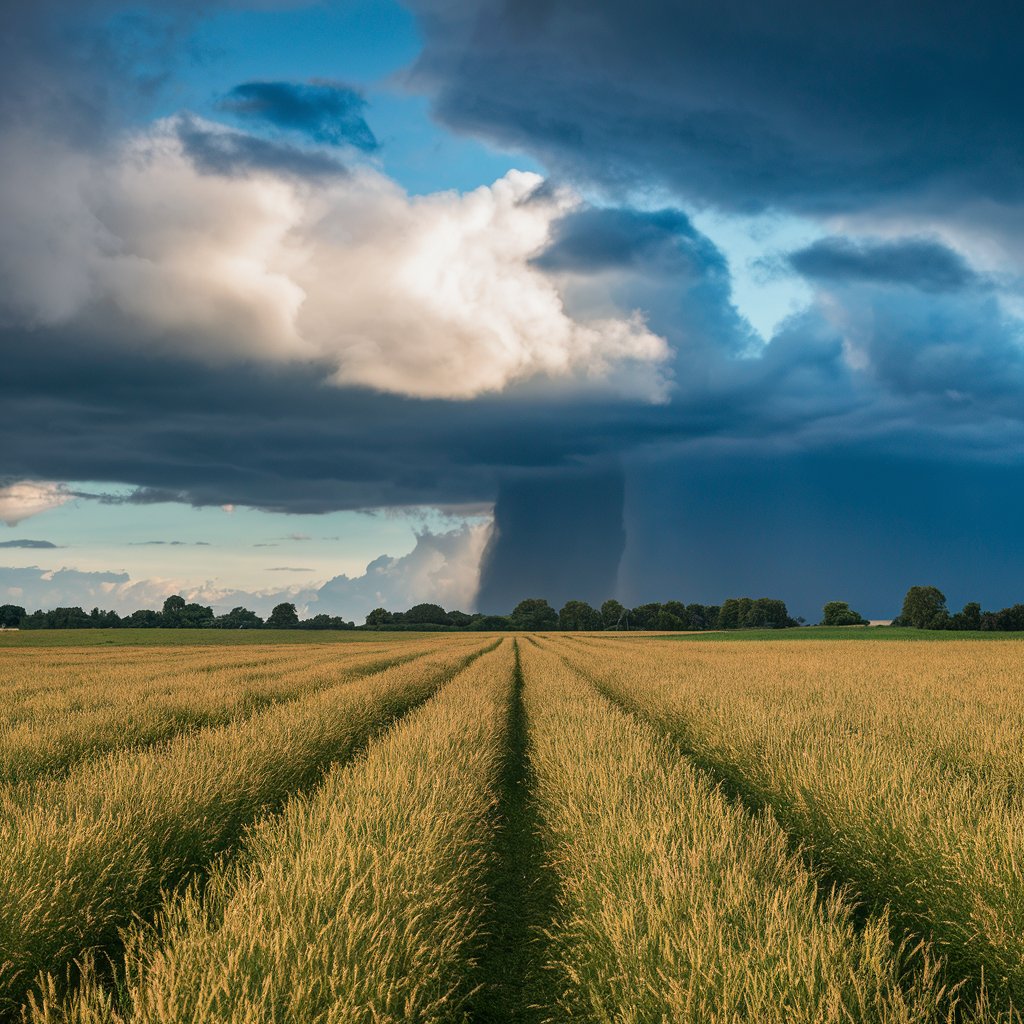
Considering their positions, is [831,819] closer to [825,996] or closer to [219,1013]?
[825,996]

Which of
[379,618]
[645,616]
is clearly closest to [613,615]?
[645,616]

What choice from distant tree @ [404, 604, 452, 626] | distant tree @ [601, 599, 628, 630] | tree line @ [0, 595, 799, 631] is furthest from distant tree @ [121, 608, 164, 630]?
distant tree @ [601, 599, 628, 630]

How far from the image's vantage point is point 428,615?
153 m

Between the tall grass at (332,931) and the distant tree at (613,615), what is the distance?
155015 millimetres

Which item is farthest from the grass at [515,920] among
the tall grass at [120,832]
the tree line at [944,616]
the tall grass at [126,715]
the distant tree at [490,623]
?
the distant tree at [490,623]

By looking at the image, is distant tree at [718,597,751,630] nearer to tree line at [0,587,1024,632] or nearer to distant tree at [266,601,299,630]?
tree line at [0,587,1024,632]

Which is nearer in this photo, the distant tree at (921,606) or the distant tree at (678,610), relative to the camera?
the distant tree at (921,606)

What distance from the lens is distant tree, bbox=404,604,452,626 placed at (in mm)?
147375

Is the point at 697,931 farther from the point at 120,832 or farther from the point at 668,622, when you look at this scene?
the point at 668,622

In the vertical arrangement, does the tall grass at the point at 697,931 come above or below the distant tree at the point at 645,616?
above

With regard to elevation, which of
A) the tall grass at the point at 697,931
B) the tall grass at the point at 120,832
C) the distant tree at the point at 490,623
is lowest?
the distant tree at the point at 490,623

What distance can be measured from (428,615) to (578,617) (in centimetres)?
3450

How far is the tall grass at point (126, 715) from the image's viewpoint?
9.91 metres

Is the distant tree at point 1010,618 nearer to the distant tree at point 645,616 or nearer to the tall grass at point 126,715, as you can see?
the distant tree at point 645,616
